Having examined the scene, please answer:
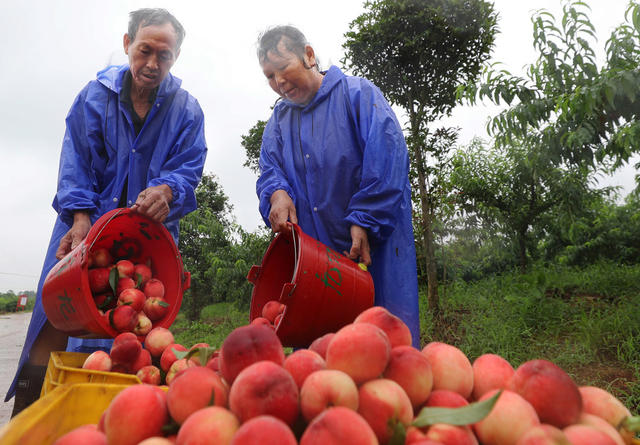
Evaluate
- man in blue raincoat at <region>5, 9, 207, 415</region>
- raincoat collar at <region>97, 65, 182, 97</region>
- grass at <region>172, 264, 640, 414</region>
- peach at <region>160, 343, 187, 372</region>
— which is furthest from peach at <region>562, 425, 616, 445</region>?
grass at <region>172, 264, 640, 414</region>

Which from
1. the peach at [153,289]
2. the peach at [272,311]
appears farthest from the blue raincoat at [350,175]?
the peach at [153,289]

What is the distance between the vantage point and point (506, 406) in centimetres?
64

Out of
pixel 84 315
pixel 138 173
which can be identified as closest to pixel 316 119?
pixel 138 173

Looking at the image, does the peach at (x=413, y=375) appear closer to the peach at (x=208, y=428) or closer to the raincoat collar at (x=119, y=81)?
the peach at (x=208, y=428)

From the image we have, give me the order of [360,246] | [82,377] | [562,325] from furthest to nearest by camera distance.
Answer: [562,325] → [360,246] → [82,377]

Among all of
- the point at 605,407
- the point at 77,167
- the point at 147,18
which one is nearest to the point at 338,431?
the point at 605,407

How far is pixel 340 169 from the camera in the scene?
2.00m

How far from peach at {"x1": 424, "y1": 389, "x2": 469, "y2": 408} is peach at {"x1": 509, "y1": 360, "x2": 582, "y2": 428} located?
4.3 inches

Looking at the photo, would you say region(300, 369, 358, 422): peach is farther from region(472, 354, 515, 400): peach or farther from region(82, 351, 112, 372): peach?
region(82, 351, 112, 372): peach

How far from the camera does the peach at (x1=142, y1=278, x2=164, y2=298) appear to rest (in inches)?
67.2

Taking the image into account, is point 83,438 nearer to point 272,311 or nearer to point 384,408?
point 384,408

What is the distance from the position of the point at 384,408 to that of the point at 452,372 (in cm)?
19

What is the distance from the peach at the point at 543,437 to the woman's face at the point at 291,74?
180 centimetres

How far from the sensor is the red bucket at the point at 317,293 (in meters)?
1.25
